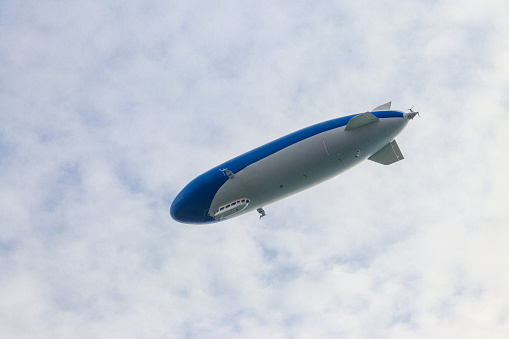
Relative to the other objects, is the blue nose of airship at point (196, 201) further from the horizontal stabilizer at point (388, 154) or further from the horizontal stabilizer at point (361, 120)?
the horizontal stabilizer at point (388, 154)

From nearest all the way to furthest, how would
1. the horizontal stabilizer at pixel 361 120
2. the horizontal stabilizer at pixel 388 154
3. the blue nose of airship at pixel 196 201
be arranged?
the horizontal stabilizer at pixel 361 120 → the blue nose of airship at pixel 196 201 → the horizontal stabilizer at pixel 388 154

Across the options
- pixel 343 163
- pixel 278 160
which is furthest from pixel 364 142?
pixel 278 160

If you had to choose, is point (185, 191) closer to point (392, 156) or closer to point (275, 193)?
point (275, 193)

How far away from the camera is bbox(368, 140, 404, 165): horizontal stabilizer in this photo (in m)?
67.2

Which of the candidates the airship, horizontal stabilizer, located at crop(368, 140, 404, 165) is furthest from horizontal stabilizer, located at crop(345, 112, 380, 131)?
horizontal stabilizer, located at crop(368, 140, 404, 165)

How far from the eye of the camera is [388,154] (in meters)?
67.7

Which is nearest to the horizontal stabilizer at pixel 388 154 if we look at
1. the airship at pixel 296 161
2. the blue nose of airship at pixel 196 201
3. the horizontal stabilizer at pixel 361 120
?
the airship at pixel 296 161

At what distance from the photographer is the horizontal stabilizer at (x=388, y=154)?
6725 cm

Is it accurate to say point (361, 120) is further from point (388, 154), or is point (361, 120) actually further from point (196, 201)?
point (196, 201)

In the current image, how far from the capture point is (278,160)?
63156mm

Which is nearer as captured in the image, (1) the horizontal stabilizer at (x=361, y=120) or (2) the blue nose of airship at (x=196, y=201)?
(1) the horizontal stabilizer at (x=361, y=120)

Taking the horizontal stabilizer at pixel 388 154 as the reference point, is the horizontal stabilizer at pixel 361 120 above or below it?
A: above

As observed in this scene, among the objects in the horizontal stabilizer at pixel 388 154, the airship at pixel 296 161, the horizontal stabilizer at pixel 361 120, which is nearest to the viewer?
the horizontal stabilizer at pixel 361 120

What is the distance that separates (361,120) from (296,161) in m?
9.40
